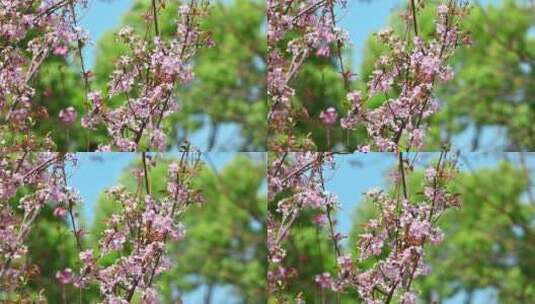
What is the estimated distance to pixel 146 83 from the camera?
3412mm

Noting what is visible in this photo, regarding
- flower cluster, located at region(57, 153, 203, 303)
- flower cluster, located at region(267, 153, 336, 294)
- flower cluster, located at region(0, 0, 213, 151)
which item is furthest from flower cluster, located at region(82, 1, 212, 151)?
flower cluster, located at region(267, 153, 336, 294)

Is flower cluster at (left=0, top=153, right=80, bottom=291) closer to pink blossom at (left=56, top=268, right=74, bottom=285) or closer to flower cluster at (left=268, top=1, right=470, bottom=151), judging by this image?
pink blossom at (left=56, top=268, right=74, bottom=285)

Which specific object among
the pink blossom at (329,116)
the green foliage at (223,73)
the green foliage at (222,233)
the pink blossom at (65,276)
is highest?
the green foliage at (223,73)

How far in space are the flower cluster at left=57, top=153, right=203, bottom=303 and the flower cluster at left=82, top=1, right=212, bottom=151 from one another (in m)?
0.11

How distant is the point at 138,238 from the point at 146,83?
21.2 inches

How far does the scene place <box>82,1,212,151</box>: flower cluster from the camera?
3.40 metres

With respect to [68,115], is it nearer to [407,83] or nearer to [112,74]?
[112,74]

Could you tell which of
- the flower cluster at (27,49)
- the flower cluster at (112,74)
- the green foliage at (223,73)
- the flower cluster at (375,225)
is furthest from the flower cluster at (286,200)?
the flower cluster at (27,49)

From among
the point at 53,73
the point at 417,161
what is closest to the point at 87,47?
the point at 53,73

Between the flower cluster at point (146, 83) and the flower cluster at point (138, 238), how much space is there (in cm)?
11

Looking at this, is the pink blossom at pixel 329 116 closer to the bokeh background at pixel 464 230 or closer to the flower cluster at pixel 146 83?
the bokeh background at pixel 464 230

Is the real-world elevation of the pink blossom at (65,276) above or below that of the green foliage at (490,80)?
below

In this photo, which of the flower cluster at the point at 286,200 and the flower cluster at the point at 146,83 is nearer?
the flower cluster at the point at 146,83

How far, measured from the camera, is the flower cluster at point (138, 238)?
3393 mm
